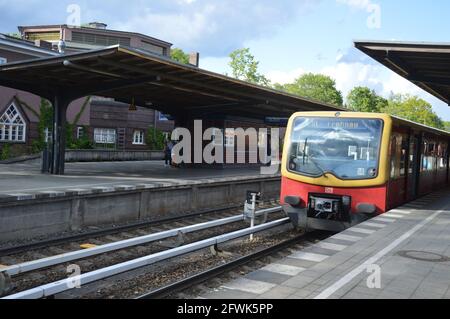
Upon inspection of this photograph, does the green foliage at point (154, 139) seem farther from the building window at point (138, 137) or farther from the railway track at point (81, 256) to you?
the railway track at point (81, 256)

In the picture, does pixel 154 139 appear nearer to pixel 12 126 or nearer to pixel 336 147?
pixel 12 126

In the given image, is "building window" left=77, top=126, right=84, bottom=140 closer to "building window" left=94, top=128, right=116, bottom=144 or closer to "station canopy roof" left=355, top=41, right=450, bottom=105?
"building window" left=94, top=128, right=116, bottom=144

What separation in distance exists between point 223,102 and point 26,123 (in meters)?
13.7

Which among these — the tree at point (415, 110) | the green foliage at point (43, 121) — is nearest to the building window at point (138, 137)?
the green foliage at point (43, 121)

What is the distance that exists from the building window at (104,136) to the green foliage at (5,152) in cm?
942

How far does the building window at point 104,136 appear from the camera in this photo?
1486 inches

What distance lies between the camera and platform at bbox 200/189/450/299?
222 inches

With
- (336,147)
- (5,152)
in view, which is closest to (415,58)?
(336,147)

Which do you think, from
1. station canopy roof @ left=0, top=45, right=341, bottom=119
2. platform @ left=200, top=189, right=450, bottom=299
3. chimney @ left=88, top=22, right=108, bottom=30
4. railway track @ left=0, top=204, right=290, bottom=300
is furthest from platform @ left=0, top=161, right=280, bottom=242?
chimney @ left=88, top=22, right=108, bottom=30

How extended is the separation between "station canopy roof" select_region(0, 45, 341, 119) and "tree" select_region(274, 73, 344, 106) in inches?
2752

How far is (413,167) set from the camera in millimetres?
13789

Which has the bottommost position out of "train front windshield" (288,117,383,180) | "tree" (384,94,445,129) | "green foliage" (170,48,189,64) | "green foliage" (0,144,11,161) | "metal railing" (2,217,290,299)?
"metal railing" (2,217,290,299)

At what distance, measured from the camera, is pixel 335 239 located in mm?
8570
